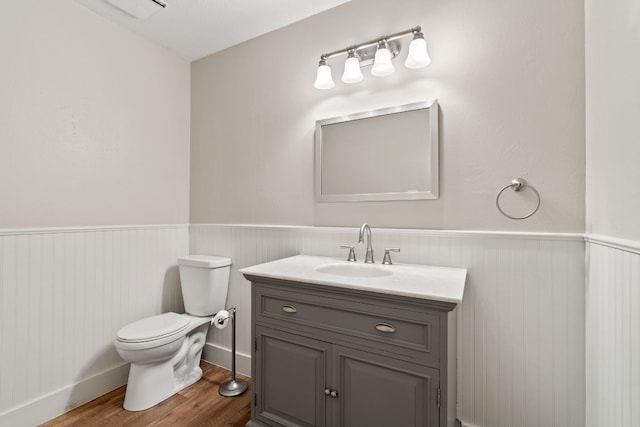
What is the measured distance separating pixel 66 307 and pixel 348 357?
167cm

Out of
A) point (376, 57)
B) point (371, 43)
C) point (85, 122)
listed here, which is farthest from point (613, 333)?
point (85, 122)

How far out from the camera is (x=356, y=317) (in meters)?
1.20

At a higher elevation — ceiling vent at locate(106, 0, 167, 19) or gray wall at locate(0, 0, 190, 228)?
ceiling vent at locate(106, 0, 167, 19)

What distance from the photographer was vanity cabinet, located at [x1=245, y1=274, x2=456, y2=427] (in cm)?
106

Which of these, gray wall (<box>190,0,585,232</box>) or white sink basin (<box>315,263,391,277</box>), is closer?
gray wall (<box>190,0,585,232</box>)

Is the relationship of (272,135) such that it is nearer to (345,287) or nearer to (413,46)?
(413,46)

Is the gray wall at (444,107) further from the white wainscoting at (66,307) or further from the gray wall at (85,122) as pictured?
the white wainscoting at (66,307)

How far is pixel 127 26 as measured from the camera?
202 cm

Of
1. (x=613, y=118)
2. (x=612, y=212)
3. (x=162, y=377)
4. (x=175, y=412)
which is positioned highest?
(x=613, y=118)

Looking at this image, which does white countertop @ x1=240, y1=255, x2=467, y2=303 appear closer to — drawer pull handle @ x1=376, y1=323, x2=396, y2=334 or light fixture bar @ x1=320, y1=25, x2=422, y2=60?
drawer pull handle @ x1=376, y1=323, x2=396, y2=334

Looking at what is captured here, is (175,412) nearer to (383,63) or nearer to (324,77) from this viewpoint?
(324,77)

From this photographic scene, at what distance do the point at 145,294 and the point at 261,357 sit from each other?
3.90 feet

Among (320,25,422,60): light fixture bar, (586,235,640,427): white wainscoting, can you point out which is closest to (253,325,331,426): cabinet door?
(586,235,640,427): white wainscoting

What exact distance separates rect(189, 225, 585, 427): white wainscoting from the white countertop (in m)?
0.12
